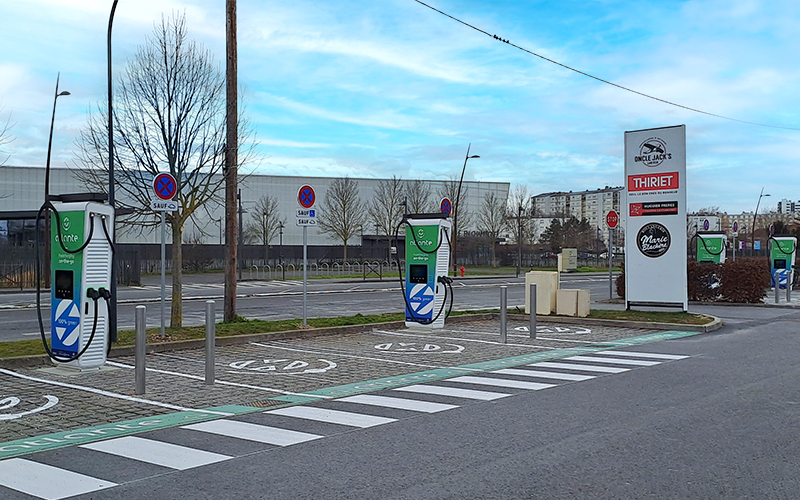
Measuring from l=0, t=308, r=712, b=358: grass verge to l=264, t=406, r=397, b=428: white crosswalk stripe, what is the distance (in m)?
5.50

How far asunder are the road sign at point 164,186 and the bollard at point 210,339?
13.1 ft

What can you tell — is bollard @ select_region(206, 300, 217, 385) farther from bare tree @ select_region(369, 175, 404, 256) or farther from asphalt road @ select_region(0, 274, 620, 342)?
bare tree @ select_region(369, 175, 404, 256)

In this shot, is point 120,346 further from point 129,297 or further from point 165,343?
point 129,297

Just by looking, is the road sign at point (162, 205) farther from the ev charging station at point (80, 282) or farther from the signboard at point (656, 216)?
the signboard at point (656, 216)

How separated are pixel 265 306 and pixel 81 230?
1376cm

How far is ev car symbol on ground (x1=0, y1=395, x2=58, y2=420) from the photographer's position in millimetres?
7963

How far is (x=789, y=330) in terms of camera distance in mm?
16766

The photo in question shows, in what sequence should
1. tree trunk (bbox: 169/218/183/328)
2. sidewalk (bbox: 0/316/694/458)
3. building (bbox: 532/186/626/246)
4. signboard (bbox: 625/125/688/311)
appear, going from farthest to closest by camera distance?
building (bbox: 532/186/626/246) < signboard (bbox: 625/125/688/311) < tree trunk (bbox: 169/218/183/328) < sidewalk (bbox: 0/316/694/458)

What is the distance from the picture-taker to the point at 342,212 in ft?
218

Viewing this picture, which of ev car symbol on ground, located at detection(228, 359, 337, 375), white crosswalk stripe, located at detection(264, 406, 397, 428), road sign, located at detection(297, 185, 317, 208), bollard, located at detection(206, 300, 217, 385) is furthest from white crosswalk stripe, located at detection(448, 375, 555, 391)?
road sign, located at detection(297, 185, 317, 208)

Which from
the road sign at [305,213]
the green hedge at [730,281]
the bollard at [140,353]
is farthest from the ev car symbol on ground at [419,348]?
the green hedge at [730,281]

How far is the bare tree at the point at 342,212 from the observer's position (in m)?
63.2

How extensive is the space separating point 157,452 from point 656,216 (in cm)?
1651

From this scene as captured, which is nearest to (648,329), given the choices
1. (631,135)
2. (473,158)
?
(631,135)
